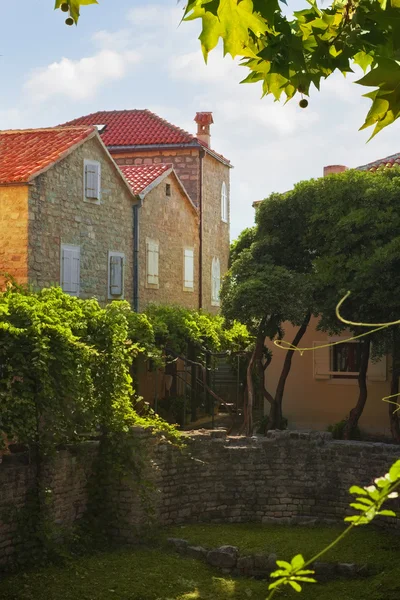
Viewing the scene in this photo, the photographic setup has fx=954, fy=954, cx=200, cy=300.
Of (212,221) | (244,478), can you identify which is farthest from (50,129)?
(244,478)

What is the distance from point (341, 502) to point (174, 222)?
42.0 ft

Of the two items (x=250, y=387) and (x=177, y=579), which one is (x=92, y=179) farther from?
(x=177, y=579)

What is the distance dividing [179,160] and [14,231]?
986 cm

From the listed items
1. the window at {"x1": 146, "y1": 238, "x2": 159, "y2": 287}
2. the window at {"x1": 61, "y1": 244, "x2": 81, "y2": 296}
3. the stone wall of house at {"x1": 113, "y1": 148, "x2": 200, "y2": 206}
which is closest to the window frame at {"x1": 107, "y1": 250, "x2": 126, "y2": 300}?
the window at {"x1": 146, "y1": 238, "x2": 159, "y2": 287}

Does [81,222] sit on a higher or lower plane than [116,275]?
higher

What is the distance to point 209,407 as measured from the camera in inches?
1073

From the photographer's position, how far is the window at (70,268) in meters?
23.5

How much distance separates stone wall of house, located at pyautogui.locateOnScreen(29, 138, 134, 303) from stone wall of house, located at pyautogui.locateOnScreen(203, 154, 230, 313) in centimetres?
512

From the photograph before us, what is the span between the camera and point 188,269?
98.9ft

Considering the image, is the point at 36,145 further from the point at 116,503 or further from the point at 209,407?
the point at 116,503

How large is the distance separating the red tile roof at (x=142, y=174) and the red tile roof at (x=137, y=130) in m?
1.56

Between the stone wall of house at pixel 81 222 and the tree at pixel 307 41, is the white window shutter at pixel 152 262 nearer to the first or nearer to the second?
the stone wall of house at pixel 81 222

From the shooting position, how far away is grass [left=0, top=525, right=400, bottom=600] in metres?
14.0

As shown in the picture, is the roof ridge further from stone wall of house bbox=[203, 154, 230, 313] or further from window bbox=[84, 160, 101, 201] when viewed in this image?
stone wall of house bbox=[203, 154, 230, 313]
